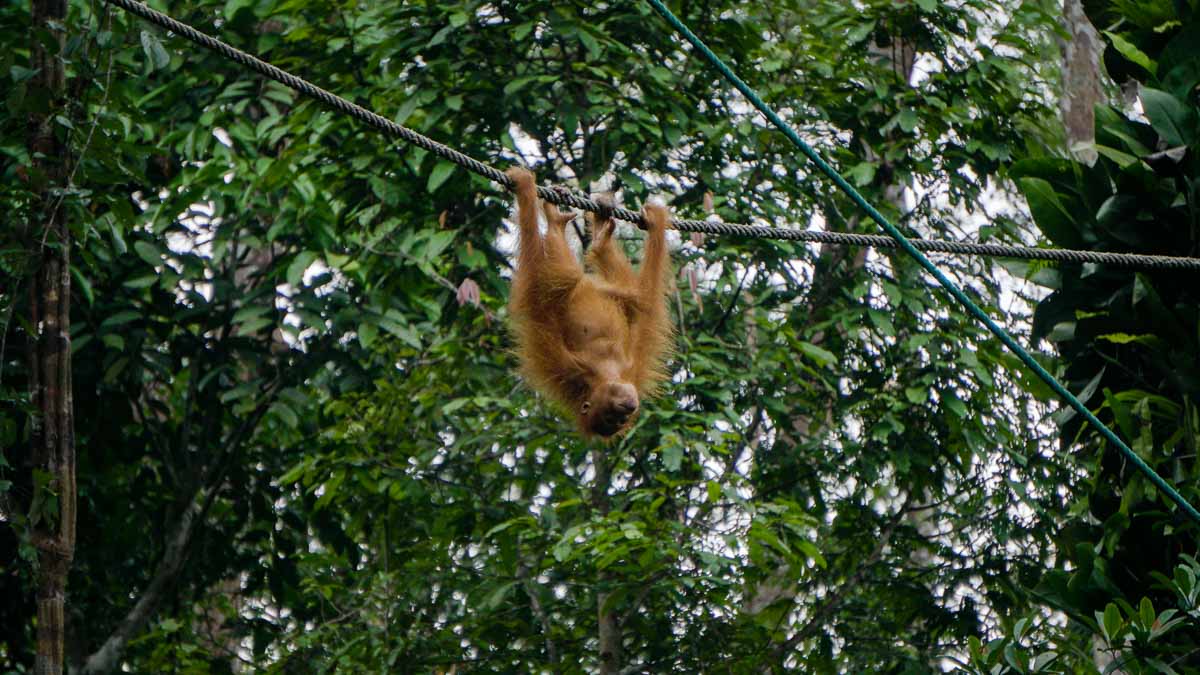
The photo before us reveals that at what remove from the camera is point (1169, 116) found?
5434mm

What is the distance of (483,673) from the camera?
6.98 meters

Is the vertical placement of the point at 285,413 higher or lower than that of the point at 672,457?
higher

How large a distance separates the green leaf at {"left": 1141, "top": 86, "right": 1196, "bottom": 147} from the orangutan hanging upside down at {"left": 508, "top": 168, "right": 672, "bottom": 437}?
186 cm

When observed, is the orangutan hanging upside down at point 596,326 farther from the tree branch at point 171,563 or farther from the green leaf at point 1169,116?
the tree branch at point 171,563

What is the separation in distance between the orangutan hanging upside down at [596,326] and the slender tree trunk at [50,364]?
1.64m

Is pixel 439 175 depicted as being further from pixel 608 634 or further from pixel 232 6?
pixel 608 634

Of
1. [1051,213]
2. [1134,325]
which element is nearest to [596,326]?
[1051,213]

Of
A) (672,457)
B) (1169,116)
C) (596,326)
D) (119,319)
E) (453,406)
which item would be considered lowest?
(1169,116)

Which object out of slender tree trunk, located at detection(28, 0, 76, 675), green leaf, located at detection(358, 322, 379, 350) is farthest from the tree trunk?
slender tree trunk, located at detection(28, 0, 76, 675)

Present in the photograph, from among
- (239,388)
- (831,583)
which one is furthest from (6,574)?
(831,583)

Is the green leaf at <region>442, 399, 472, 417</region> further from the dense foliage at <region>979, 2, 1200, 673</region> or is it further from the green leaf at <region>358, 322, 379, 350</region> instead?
the dense foliage at <region>979, 2, 1200, 673</region>

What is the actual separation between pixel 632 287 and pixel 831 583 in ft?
9.76

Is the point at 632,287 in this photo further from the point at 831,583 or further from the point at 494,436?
the point at 831,583

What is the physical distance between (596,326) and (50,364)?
7.06 feet
